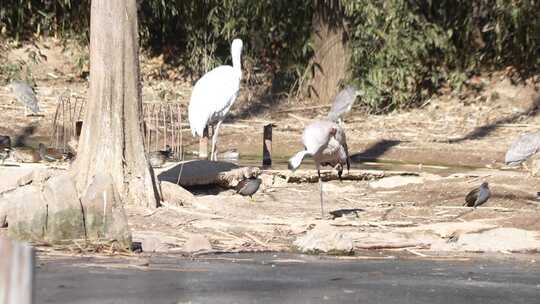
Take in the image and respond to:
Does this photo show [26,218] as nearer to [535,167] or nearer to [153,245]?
[153,245]

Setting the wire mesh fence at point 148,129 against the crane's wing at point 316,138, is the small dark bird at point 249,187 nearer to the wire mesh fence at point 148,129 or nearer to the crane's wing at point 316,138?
the crane's wing at point 316,138

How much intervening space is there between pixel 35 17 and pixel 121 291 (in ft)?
62.5

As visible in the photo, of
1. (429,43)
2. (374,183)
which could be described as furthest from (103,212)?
(429,43)

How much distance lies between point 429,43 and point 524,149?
25.7 ft

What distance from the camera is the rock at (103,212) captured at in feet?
30.0

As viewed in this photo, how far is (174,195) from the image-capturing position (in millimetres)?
12000

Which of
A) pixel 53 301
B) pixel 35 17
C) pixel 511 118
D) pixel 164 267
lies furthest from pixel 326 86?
pixel 53 301

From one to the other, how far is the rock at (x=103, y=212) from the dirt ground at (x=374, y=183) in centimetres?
29

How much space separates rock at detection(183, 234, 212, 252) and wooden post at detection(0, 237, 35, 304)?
6165mm

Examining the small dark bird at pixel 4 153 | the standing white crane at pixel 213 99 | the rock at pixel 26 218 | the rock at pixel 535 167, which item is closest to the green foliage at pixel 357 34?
the standing white crane at pixel 213 99

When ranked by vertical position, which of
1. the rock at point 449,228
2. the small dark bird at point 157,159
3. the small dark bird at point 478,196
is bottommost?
the rock at point 449,228

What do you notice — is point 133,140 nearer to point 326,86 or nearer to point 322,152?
point 322,152

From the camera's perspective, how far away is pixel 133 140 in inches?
441

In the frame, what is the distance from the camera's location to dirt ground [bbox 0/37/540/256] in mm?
10117
